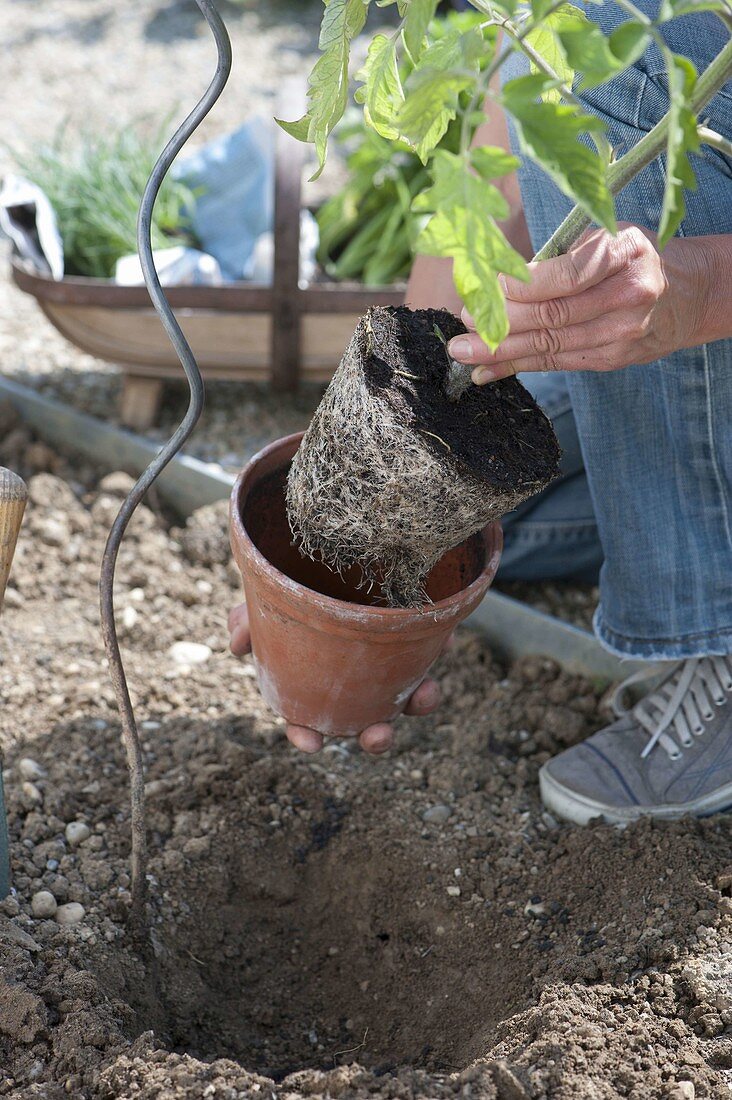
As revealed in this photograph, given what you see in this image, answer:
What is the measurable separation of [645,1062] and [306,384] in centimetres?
187

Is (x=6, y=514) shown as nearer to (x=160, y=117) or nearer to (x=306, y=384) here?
(x=306, y=384)

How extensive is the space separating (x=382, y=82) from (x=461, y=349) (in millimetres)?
Result: 278

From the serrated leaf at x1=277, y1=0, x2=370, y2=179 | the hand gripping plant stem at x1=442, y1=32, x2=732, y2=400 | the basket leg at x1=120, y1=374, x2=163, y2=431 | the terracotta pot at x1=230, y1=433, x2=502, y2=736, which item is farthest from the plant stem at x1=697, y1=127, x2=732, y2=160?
the basket leg at x1=120, y1=374, x2=163, y2=431

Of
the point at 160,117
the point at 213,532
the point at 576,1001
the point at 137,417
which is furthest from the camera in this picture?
the point at 160,117

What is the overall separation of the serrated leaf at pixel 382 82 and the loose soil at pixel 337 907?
961mm

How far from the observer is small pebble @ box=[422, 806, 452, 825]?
4.99ft

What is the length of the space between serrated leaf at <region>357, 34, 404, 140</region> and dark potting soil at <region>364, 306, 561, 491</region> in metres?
0.22

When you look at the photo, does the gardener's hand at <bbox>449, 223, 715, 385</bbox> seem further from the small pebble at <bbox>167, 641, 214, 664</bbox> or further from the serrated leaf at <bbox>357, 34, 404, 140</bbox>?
the small pebble at <bbox>167, 641, 214, 664</bbox>

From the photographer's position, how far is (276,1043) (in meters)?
1.28

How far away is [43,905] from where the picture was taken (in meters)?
1.28

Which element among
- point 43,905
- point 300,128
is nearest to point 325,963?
point 43,905

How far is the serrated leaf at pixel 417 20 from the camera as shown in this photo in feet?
2.85

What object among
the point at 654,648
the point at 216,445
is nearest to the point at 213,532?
the point at 216,445

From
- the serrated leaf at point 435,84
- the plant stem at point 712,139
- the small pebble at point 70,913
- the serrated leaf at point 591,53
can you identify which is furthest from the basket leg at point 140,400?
the serrated leaf at point 591,53
